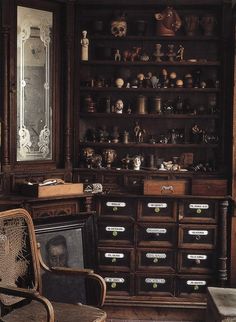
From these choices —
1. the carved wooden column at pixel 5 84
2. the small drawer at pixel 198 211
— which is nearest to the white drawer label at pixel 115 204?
the small drawer at pixel 198 211

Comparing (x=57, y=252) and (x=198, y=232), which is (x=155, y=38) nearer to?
(x=198, y=232)

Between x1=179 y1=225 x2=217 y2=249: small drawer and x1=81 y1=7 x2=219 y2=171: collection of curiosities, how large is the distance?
62cm

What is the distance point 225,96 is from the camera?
4.94 meters

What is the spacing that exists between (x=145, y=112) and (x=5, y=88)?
4.13 feet

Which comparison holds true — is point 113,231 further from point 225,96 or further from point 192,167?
point 225,96

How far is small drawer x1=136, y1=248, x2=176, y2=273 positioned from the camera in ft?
15.2

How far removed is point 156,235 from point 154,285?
16.0 inches

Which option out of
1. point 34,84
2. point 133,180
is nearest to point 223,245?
point 133,180

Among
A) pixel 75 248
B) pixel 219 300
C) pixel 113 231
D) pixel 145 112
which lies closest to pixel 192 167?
pixel 145 112

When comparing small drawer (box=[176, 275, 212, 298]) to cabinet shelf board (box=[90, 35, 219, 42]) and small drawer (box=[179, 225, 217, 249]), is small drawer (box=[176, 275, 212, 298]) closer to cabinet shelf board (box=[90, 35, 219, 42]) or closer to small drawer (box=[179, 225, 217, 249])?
small drawer (box=[179, 225, 217, 249])

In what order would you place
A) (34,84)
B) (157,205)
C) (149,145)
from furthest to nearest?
(149,145)
(34,84)
(157,205)

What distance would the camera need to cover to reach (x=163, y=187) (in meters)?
4.62

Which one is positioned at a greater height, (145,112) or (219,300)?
(145,112)

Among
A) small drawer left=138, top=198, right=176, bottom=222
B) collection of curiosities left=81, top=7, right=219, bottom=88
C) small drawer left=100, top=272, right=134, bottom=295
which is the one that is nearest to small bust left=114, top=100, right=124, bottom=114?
collection of curiosities left=81, top=7, right=219, bottom=88
